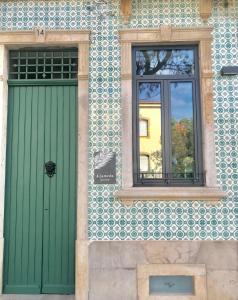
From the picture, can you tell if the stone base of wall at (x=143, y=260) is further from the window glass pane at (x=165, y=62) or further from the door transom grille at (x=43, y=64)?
the door transom grille at (x=43, y=64)

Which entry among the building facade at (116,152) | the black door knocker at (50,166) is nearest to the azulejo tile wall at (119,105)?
the building facade at (116,152)

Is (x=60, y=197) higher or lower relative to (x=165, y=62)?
lower

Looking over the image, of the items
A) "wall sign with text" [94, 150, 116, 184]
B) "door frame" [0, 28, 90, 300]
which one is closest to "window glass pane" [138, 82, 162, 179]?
"wall sign with text" [94, 150, 116, 184]

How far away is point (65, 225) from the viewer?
A: 6.52 metres

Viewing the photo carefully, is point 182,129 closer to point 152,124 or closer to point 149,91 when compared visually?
point 152,124

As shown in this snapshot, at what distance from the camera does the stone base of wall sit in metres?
5.96

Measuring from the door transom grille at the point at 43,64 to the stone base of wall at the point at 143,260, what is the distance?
2773 millimetres

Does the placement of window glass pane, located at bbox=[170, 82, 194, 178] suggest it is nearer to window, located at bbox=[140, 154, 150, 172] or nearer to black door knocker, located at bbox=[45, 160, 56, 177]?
window, located at bbox=[140, 154, 150, 172]

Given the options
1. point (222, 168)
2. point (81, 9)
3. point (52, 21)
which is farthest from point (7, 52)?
point (222, 168)

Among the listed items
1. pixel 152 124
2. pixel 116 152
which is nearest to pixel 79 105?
pixel 116 152

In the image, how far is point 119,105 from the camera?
6.38 m

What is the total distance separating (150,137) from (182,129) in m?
0.51

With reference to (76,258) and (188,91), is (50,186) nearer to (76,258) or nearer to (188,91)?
(76,258)

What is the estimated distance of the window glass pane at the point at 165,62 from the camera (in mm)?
6566
